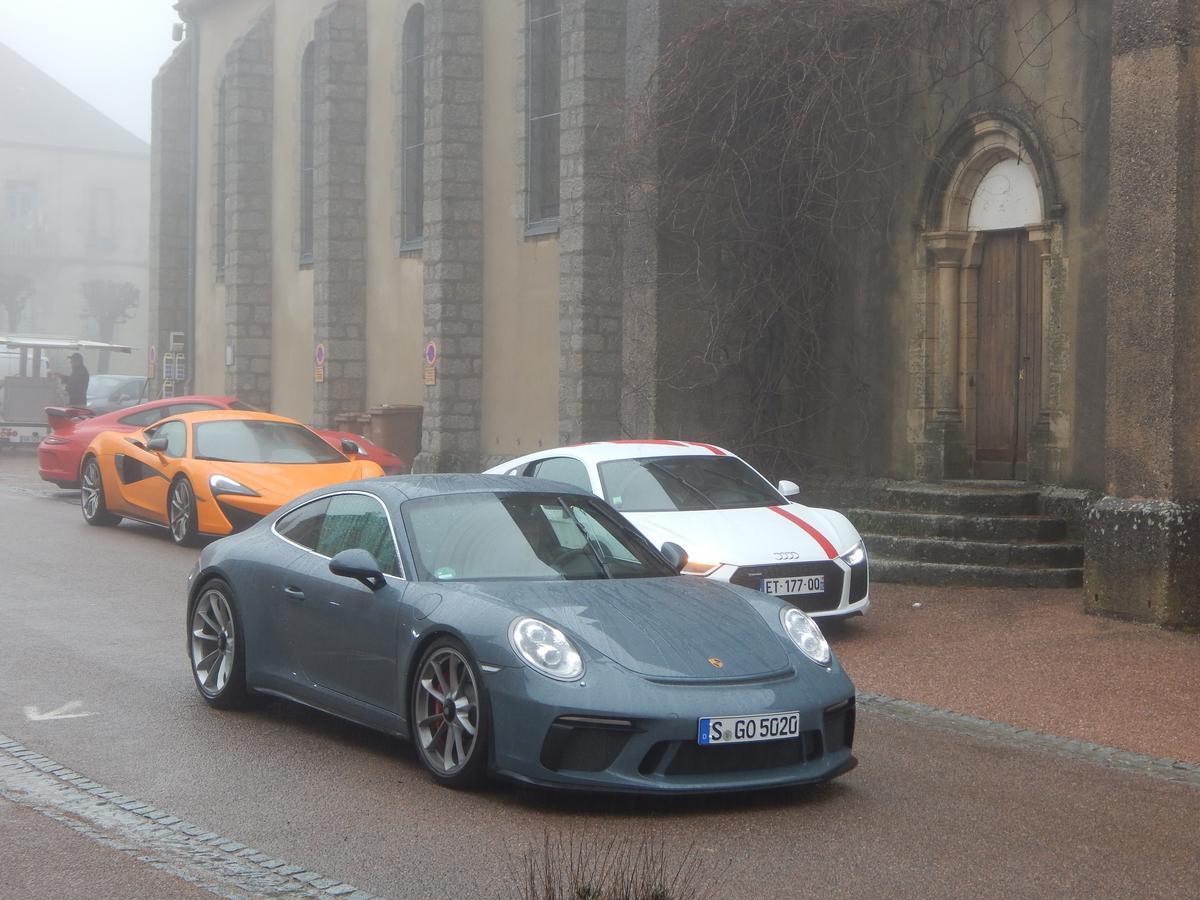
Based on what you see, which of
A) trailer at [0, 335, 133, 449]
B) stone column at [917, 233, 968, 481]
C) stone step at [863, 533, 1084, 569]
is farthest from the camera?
trailer at [0, 335, 133, 449]

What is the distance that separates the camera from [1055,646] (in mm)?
11344

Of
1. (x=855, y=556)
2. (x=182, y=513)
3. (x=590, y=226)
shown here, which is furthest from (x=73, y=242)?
(x=855, y=556)

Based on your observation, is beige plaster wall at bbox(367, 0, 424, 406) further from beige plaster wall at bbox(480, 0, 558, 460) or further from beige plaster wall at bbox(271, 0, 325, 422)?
beige plaster wall at bbox(271, 0, 325, 422)

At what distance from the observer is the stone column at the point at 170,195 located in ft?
119

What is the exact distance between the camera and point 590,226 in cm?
2044

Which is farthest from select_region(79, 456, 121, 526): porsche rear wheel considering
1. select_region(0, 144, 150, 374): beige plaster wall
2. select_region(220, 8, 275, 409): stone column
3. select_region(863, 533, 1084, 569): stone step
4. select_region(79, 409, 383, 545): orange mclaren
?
select_region(0, 144, 150, 374): beige plaster wall

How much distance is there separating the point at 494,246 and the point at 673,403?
257 inches

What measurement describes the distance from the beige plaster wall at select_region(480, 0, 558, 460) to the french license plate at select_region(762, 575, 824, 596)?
1183 centimetres

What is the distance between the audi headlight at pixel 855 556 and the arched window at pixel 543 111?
12287 millimetres

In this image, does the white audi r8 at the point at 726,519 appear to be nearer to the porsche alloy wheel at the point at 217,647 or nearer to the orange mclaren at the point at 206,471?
the porsche alloy wheel at the point at 217,647

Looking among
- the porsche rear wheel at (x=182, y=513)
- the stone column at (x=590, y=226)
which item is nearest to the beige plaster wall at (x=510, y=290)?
the stone column at (x=590, y=226)

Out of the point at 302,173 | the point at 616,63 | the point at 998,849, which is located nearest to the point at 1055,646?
the point at 998,849

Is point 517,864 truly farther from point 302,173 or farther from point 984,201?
point 302,173

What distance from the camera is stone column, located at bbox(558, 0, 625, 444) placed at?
2031 centimetres
